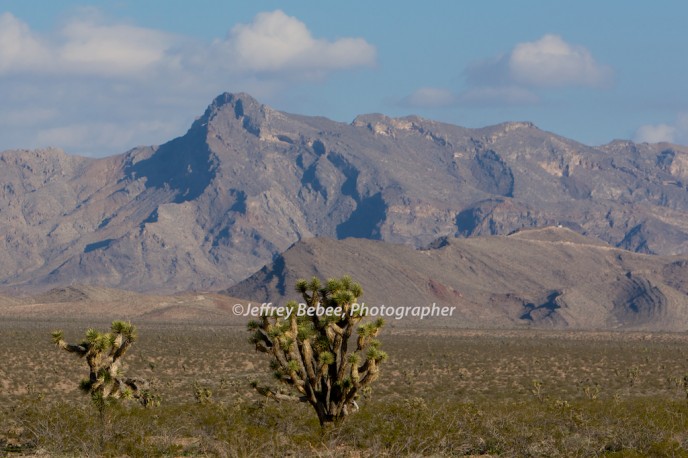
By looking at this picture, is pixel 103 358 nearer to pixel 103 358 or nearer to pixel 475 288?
pixel 103 358

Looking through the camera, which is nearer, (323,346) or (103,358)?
(323,346)

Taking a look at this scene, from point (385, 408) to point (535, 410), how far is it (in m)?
4.83

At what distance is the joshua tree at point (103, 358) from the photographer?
2464 cm

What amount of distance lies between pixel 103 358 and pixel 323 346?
18.8ft

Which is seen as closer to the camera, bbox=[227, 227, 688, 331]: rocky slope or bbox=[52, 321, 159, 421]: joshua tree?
bbox=[52, 321, 159, 421]: joshua tree

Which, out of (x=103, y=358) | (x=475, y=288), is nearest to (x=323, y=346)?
(x=103, y=358)

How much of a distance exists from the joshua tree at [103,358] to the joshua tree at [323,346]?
3.26 meters

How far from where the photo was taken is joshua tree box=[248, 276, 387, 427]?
2353 cm

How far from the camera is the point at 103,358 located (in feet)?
84.5

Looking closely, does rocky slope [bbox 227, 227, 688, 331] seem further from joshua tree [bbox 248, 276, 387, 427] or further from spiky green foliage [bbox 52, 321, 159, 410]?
joshua tree [bbox 248, 276, 387, 427]

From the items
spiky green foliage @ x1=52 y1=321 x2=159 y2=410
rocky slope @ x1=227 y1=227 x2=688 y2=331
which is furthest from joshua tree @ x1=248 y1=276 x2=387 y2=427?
rocky slope @ x1=227 y1=227 x2=688 y2=331

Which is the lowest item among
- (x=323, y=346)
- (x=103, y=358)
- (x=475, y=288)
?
(x=103, y=358)

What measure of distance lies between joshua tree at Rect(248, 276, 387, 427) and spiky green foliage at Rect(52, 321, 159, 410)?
325cm

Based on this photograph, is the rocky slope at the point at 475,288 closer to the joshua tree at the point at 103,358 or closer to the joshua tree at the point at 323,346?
the joshua tree at the point at 103,358
